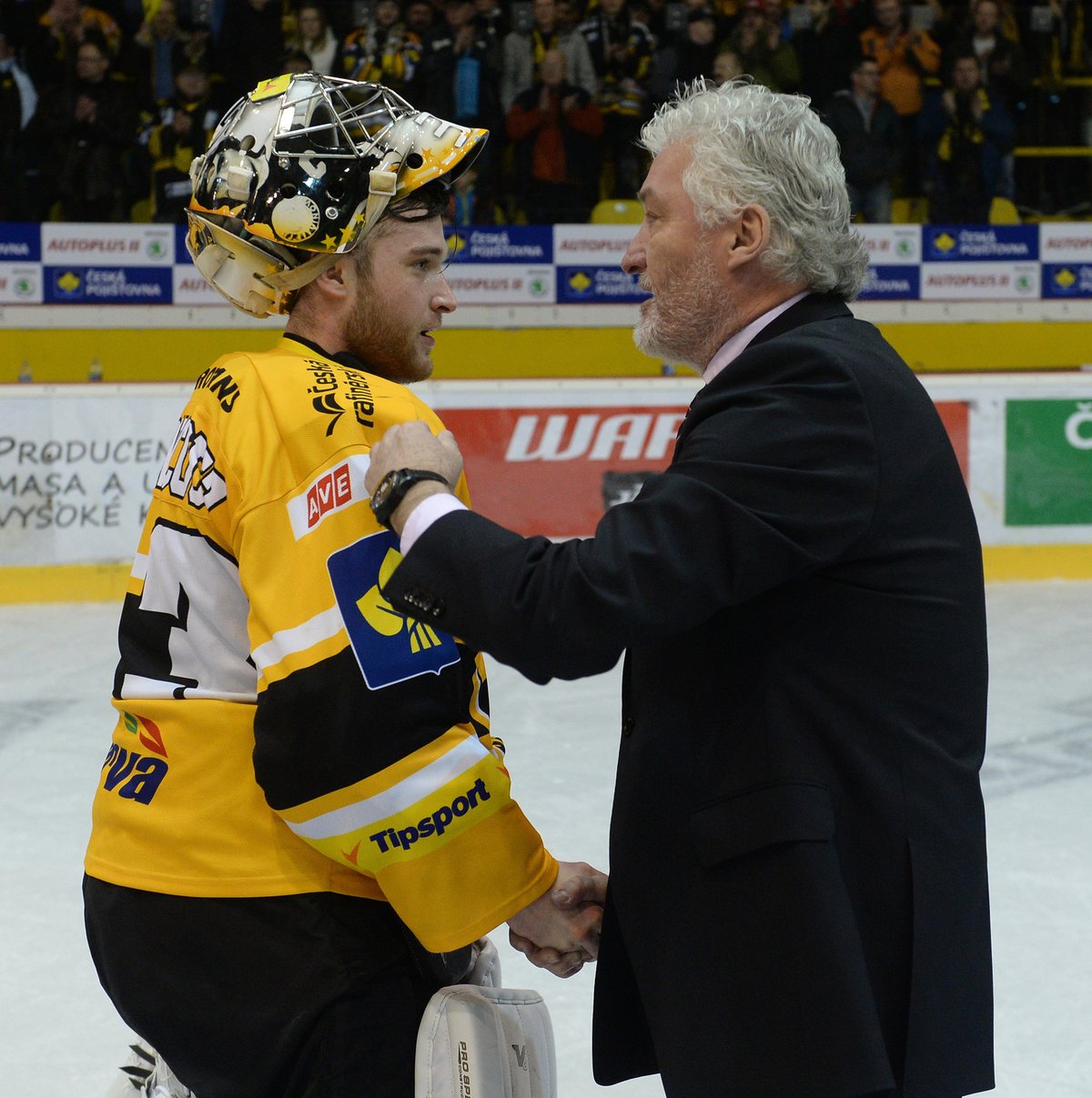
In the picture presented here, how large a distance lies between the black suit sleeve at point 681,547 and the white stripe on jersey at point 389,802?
0.14m

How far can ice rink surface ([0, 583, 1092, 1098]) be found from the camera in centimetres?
255

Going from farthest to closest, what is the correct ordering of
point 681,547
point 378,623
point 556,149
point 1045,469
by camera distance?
1. point 556,149
2. point 1045,469
3. point 378,623
4. point 681,547

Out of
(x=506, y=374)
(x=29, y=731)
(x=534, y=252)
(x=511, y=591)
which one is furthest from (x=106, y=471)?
(x=511, y=591)

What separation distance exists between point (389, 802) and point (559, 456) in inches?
204

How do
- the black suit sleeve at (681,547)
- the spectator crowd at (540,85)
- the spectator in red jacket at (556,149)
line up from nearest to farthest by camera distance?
the black suit sleeve at (681,547) → the spectator crowd at (540,85) → the spectator in red jacket at (556,149)

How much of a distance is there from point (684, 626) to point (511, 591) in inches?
6.1

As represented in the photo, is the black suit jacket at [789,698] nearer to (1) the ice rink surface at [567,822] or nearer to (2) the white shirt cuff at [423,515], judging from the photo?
(2) the white shirt cuff at [423,515]

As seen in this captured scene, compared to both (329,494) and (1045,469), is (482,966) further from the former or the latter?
(1045,469)

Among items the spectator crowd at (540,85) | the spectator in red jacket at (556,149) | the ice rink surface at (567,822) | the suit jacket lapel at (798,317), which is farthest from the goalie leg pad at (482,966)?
the spectator in red jacket at (556,149)

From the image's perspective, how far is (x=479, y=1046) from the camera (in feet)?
4.52

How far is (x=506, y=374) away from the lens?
9633 mm

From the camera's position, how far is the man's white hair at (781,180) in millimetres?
1395

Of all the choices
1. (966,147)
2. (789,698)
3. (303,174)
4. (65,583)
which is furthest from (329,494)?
(966,147)

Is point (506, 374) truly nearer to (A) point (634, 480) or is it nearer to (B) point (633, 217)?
(B) point (633, 217)
